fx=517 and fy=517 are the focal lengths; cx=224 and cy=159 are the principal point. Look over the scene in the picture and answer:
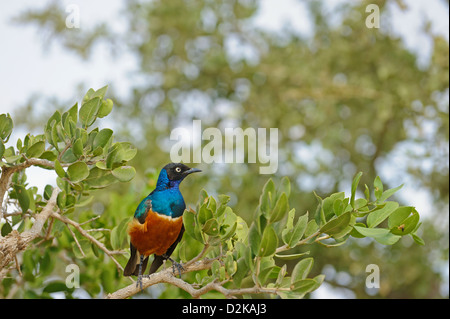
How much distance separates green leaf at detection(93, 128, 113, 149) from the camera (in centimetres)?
177

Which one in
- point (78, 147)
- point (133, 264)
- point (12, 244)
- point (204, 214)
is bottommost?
point (133, 264)

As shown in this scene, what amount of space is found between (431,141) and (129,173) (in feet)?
19.8

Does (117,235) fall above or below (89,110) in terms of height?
below

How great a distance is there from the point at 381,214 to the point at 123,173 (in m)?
0.86

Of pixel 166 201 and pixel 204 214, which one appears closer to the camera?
pixel 204 214

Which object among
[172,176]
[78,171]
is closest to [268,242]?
[172,176]

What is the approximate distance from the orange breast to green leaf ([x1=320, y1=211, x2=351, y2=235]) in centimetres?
52

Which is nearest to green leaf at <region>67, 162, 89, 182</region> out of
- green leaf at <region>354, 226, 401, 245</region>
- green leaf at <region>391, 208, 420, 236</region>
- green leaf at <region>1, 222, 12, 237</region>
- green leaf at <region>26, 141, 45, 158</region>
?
green leaf at <region>26, 141, 45, 158</region>

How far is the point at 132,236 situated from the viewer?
1.81m

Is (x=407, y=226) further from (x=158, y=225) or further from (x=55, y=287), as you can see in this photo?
(x=55, y=287)

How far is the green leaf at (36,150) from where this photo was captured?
1.77 metres

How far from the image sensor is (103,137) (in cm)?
179
